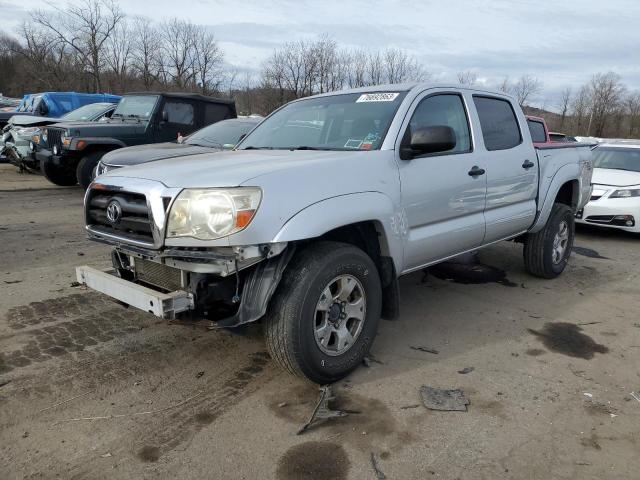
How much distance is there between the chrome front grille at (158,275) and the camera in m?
2.99

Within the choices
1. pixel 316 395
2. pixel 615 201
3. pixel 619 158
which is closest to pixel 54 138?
pixel 316 395

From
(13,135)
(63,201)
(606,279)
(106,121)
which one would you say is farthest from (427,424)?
(13,135)

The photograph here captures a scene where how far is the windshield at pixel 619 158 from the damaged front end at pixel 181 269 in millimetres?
8441

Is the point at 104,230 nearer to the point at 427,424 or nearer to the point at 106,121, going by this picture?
the point at 427,424

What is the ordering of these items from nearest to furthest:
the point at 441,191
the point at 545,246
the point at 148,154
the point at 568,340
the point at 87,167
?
the point at 441,191 < the point at 568,340 < the point at 545,246 < the point at 148,154 < the point at 87,167

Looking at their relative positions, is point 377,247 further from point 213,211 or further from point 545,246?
point 545,246

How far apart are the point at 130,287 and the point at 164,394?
0.70 meters

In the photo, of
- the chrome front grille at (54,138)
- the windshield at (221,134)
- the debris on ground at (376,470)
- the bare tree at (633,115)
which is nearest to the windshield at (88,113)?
the chrome front grille at (54,138)

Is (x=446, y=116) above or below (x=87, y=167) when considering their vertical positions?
above

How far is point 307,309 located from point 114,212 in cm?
135

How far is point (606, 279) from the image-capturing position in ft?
19.2

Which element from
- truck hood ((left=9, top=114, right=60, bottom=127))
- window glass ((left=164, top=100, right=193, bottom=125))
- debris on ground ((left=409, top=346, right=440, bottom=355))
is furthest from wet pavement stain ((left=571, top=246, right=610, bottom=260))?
truck hood ((left=9, top=114, right=60, bottom=127))

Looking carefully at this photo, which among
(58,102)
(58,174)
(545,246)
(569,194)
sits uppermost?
(58,102)

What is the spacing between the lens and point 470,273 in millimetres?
5871
